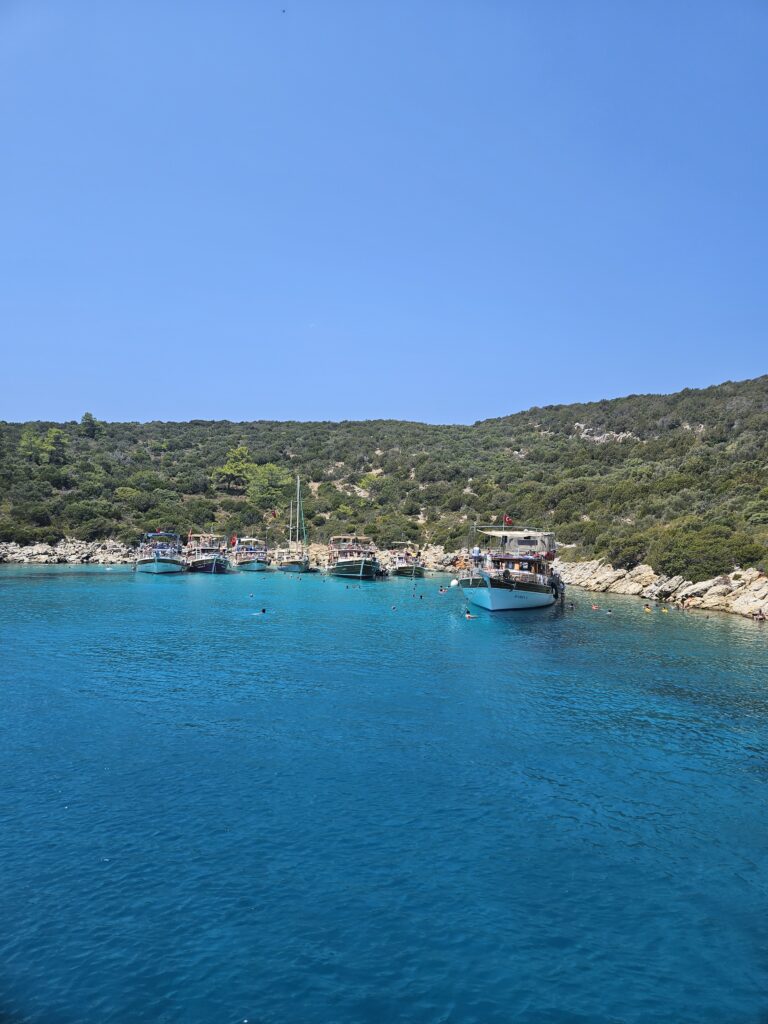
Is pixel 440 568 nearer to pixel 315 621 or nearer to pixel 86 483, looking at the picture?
pixel 315 621

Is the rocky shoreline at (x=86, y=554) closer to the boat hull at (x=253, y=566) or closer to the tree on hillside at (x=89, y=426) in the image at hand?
the boat hull at (x=253, y=566)

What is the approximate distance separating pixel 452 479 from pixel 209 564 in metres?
47.4

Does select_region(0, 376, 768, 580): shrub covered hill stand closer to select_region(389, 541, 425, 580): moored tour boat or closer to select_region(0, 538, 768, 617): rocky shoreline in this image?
select_region(0, 538, 768, 617): rocky shoreline

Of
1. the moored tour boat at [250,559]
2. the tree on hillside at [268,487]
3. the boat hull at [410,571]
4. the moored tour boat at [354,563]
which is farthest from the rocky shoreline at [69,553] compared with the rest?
the boat hull at [410,571]

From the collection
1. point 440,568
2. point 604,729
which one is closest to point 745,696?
point 604,729

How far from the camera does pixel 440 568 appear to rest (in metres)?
89.7

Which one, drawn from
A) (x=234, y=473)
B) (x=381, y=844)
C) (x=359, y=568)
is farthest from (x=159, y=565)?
(x=381, y=844)

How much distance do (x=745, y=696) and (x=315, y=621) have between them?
87.0 ft

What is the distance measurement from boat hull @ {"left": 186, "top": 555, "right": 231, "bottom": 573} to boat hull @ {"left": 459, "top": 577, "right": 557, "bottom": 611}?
4067 centimetres

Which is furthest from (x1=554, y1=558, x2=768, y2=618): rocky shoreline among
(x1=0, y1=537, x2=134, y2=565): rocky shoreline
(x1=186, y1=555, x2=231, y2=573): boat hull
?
(x1=0, y1=537, x2=134, y2=565): rocky shoreline

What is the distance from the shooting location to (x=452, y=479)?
118688mm

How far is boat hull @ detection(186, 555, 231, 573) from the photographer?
84562mm

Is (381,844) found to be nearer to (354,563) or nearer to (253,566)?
(354,563)

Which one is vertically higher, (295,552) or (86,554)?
(295,552)
